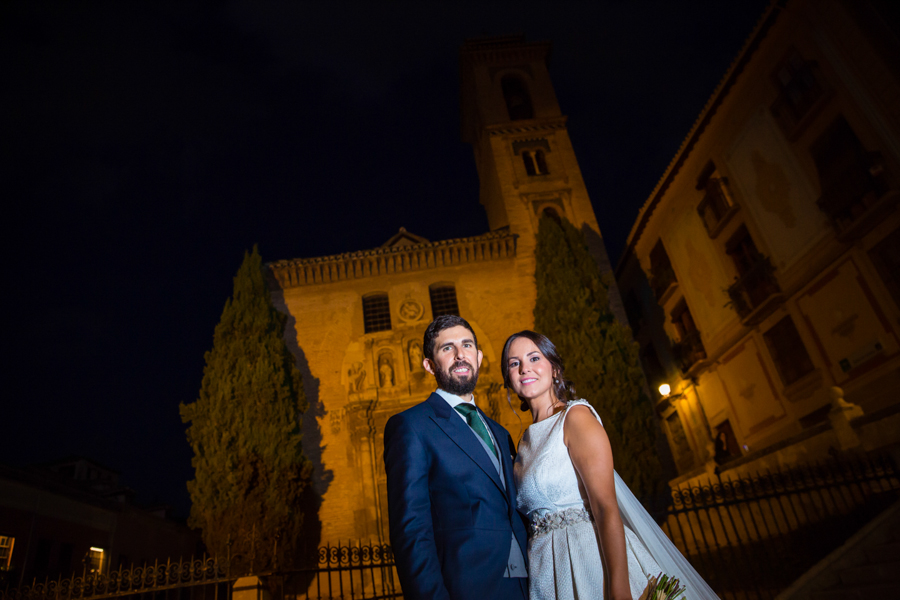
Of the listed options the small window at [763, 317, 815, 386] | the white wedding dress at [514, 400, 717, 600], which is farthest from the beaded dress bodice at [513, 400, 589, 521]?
the small window at [763, 317, 815, 386]

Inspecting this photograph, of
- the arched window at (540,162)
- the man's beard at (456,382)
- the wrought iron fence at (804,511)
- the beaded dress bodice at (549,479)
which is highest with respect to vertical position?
the arched window at (540,162)

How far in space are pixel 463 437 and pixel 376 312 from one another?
51.4 feet

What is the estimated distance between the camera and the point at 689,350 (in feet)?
66.6

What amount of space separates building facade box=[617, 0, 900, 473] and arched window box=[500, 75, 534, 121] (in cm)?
721

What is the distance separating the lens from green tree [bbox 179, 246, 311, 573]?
11.8m

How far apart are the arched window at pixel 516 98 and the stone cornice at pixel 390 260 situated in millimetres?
7766

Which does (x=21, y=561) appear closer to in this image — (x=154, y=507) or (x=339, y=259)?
(x=154, y=507)

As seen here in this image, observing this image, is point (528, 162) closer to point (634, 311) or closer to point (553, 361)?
point (634, 311)

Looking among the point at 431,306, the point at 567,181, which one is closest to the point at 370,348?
the point at 431,306

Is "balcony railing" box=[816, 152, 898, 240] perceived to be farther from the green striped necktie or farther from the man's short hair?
the green striped necktie

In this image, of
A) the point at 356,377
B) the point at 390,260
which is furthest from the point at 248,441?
the point at 390,260

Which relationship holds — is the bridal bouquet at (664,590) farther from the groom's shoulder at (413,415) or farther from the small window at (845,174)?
the small window at (845,174)

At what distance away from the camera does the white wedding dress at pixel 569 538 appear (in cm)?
235

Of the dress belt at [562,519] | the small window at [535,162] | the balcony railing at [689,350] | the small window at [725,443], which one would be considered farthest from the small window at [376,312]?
the dress belt at [562,519]
